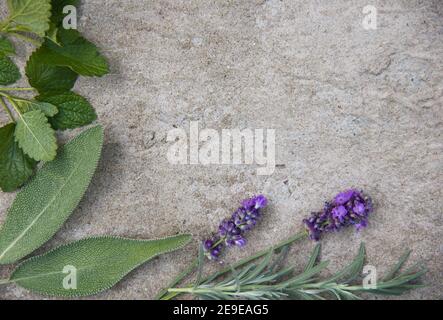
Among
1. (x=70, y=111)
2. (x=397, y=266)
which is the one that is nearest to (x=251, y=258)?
(x=397, y=266)

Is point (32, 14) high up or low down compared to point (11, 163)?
up

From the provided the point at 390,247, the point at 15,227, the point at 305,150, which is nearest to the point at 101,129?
the point at 15,227

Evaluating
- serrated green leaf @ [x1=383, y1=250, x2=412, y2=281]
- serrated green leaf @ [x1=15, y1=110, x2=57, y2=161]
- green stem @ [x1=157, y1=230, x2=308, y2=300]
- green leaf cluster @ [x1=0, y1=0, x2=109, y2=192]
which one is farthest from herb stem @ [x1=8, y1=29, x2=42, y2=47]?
serrated green leaf @ [x1=383, y1=250, x2=412, y2=281]

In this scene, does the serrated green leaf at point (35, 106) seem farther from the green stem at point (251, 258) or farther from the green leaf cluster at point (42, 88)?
the green stem at point (251, 258)

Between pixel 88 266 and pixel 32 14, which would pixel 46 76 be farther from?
pixel 88 266

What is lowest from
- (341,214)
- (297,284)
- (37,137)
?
(297,284)

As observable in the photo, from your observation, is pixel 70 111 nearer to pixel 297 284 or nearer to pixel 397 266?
pixel 297 284

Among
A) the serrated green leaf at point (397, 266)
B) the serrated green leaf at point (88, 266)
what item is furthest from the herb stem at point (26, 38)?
the serrated green leaf at point (397, 266)
